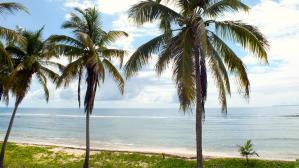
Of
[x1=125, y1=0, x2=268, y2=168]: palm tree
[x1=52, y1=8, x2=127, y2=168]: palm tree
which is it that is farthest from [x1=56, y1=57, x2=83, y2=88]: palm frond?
[x1=125, y1=0, x2=268, y2=168]: palm tree

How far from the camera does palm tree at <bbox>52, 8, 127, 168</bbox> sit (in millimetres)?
17359

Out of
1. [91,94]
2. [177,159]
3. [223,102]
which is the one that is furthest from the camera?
[177,159]

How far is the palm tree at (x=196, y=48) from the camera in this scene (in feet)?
37.3

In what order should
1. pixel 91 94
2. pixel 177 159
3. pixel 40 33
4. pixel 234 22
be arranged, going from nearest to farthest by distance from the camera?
1. pixel 234 22
2. pixel 91 94
3. pixel 40 33
4. pixel 177 159

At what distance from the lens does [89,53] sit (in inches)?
706

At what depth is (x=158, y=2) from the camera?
12453mm

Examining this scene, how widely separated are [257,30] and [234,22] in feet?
2.65

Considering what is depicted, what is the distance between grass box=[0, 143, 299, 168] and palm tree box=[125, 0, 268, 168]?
11.1m

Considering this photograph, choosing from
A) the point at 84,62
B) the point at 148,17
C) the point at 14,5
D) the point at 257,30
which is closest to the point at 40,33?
the point at 84,62

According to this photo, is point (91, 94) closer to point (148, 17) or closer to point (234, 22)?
point (148, 17)

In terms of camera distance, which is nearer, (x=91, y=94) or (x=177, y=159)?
(x=91, y=94)

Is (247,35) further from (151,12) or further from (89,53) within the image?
(89,53)

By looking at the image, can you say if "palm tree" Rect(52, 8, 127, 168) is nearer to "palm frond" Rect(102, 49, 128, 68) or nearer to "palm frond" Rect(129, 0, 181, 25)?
"palm frond" Rect(102, 49, 128, 68)

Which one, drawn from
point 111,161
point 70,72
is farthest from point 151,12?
point 111,161
